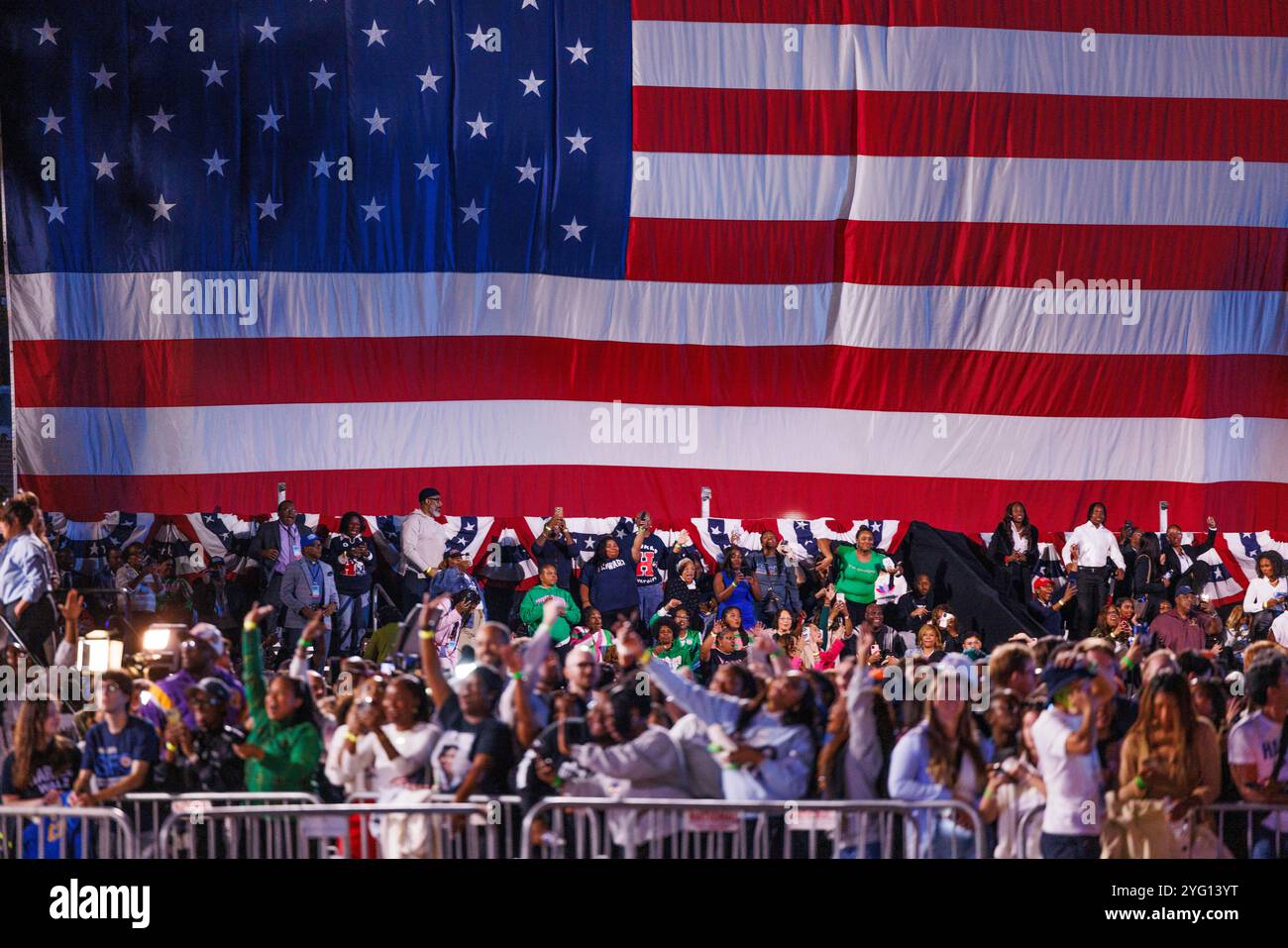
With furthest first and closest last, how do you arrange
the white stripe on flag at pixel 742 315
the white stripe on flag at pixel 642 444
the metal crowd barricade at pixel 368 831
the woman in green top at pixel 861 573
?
1. the white stripe on flag at pixel 742 315
2. the white stripe on flag at pixel 642 444
3. the woman in green top at pixel 861 573
4. the metal crowd barricade at pixel 368 831

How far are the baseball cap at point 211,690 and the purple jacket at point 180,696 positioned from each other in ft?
0.17

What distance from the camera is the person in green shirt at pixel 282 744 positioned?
22.1ft

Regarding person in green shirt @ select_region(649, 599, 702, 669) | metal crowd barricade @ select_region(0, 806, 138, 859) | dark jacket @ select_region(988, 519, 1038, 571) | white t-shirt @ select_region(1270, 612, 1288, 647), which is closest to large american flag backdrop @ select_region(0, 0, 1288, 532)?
dark jacket @ select_region(988, 519, 1038, 571)

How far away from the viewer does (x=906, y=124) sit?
1401cm

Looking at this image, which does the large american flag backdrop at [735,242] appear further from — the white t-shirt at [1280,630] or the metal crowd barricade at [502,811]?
the metal crowd barricade at [502,811]

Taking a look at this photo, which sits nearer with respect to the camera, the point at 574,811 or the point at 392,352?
the point at 574,811

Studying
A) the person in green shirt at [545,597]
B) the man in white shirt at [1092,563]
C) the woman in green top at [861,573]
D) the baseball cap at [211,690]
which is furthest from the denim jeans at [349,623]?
the man in white shirt at [1092,563]

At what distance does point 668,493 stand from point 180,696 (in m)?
7.27

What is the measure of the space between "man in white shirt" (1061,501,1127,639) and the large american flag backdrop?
62 cm

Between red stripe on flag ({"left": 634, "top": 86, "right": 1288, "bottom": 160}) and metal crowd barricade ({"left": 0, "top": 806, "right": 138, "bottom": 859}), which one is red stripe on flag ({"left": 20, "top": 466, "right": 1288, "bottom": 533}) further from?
metal crowd barricade ({"left": 0, "top": 806, "right": 138, "bottom": 859})

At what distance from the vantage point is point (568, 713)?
6.62m

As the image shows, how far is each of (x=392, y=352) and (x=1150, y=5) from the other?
25.3ft
